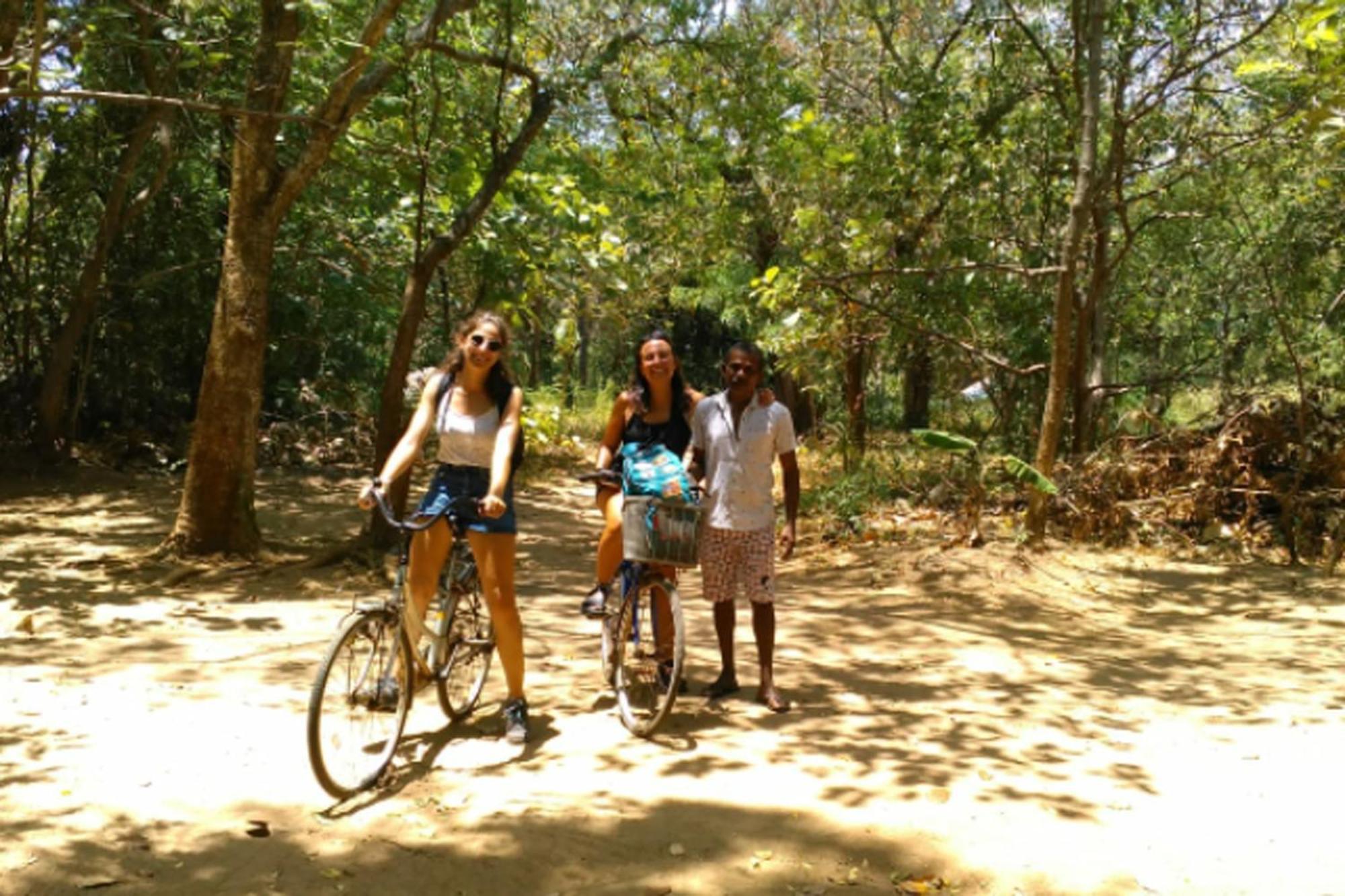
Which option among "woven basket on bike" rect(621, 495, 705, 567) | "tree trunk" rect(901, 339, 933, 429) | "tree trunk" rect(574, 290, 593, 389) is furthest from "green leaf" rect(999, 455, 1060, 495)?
"tree trunk" rect(574, 290, 593, 389)

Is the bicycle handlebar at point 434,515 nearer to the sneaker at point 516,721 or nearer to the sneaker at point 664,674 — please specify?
the sneaker at point 516,721

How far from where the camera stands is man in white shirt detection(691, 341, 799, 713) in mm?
4816

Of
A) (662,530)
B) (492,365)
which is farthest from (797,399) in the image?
(492,365)

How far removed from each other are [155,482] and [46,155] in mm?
4124

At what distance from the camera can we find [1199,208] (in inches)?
468

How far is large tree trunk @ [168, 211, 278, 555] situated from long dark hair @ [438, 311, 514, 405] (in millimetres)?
3975

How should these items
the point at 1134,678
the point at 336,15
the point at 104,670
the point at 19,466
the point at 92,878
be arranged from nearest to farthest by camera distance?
the point at 92,878, the point at 104,670, the point at 1134,678, the point at 336,15, the point at 19,466

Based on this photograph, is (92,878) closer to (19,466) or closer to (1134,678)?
(1134,678)

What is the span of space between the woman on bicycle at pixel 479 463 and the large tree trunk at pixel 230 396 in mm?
3925

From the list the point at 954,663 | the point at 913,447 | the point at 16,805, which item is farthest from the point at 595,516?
the point at 16,805

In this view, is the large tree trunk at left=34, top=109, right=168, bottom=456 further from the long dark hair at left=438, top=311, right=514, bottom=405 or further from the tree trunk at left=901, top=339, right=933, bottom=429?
the tree trunk at left=901, top=339, right=933, bottom=429

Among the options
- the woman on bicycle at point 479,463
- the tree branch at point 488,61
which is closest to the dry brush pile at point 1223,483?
the tree branch at point 488,61

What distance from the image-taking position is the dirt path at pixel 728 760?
11.0 feet

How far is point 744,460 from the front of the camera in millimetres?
4809
